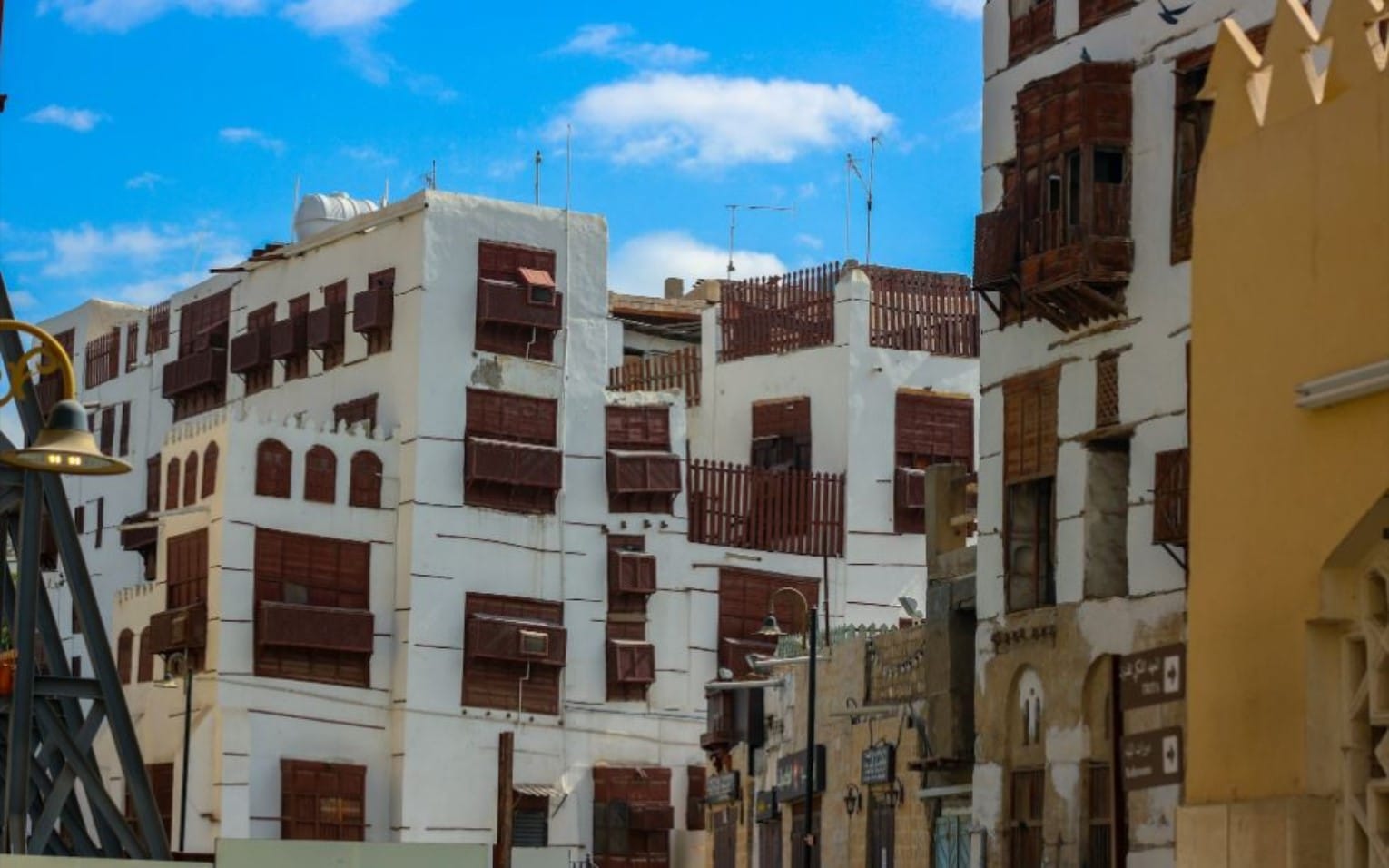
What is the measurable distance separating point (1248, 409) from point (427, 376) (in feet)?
125

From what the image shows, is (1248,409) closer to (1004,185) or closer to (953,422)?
(1004,185)

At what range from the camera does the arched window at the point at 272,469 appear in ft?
177

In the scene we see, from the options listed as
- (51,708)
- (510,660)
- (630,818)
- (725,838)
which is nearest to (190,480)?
(510,660)

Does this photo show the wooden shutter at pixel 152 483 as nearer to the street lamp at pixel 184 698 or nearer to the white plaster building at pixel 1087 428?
the street lamp at pixel 184 698

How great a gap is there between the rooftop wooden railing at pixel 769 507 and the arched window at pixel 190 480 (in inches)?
430

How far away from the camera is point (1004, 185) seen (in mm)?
35969

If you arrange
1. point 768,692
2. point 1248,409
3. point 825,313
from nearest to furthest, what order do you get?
point 1248,409 < point 768,692 < point 825,313

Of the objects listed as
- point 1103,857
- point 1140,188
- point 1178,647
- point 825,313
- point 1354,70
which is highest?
point 825,313

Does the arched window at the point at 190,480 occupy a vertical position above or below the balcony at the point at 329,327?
below

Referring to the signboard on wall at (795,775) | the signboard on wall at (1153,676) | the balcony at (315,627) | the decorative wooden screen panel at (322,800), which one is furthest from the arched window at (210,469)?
the signboard on wall at (1153,676)

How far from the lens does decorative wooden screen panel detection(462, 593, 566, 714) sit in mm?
55094

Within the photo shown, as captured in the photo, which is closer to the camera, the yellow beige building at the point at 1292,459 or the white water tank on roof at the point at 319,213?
the yellow beige building at the point at 1292,459

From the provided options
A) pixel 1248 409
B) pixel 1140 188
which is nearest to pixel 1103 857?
pixel 1140 188

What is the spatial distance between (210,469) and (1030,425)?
24.2 metres
